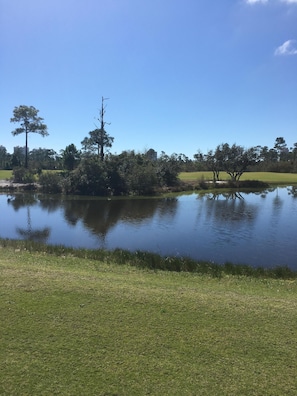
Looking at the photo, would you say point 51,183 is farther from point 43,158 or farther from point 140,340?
point 43,158

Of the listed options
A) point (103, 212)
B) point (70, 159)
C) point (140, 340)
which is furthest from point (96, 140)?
point (140, 340)

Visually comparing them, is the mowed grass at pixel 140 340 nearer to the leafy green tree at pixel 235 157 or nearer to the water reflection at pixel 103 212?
the water reflection at pixel 103 212

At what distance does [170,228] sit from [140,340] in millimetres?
18059

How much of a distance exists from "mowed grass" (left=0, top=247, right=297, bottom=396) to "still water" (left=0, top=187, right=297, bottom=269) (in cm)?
861

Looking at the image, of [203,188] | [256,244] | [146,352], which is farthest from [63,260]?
[203,188]

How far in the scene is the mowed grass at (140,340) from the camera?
158 inches

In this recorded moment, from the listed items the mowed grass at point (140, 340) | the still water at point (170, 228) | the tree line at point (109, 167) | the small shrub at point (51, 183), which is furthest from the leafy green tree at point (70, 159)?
the mowed grass at point (140, 340)

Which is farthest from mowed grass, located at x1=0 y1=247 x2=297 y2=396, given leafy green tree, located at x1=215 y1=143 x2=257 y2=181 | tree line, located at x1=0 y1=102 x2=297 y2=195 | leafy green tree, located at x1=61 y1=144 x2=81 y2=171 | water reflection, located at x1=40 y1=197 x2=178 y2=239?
leafy green tree, located at x1=61 y1=144 x2=81 y2=171

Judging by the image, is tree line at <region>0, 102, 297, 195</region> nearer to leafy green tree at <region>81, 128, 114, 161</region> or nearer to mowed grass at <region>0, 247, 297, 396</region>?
leafy green tree at <region>81, 128, 114, 161</region>

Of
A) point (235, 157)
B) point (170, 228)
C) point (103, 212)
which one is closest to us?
point (170, 228)

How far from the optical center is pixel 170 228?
22859 millimetres

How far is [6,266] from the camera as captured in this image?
8633 mm

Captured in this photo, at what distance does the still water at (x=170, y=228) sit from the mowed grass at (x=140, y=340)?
28.2 feet

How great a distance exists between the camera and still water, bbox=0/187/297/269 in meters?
16.6
